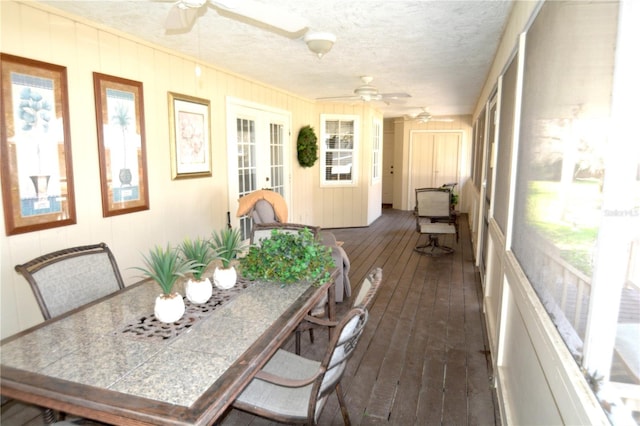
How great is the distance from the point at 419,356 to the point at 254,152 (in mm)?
3582

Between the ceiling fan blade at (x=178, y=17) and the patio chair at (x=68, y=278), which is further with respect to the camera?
the ceiling fan blade at (x=178, y=17)

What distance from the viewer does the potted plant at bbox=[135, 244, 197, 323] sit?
61.6 inches

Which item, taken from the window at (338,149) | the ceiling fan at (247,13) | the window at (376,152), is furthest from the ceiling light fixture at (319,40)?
the window at (376,152)

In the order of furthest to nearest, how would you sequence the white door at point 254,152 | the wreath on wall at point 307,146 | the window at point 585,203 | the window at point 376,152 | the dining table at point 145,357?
the window at point 376,152, the wreath on wall at point 307,146, the white door at point 254,152, the dining table at point 145,357, the window at point 585,203

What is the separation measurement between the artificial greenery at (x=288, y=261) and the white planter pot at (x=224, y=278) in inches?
5.6

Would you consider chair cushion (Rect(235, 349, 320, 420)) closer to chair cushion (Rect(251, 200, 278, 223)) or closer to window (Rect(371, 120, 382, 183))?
chair cushion (Rect(251, 200, 278, 223))

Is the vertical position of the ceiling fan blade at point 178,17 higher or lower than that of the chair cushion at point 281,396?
higher

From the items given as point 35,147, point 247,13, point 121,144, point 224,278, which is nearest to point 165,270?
point 224,278

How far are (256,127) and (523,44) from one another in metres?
3.81

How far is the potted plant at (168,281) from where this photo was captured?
1565 millimetres

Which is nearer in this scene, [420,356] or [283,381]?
[283,381]

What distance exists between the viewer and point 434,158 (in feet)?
32.1

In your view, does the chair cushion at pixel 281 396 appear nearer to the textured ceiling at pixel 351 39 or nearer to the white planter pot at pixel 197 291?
the white planter pot at pixel 197 291

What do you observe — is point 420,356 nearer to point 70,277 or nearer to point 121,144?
point 70,277
